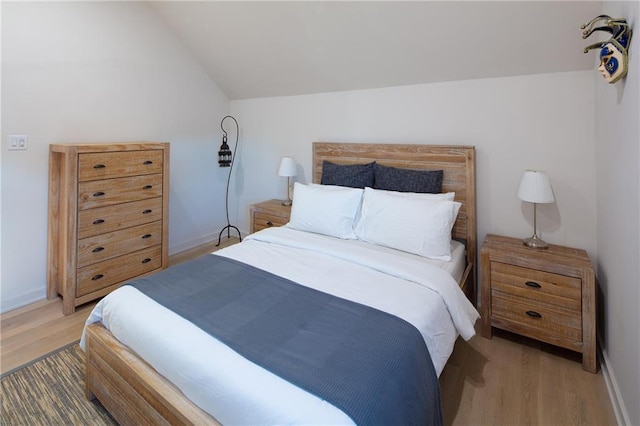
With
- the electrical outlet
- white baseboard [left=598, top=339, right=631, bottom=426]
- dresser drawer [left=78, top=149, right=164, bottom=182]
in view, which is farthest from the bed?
the electrical outlet

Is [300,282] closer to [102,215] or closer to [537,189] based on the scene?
[537,189]

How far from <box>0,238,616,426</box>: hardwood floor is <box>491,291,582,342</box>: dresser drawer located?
0.60 feet

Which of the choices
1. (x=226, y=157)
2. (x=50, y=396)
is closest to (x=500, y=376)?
(x=50, y=396)

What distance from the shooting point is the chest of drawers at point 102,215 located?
241 centimetres

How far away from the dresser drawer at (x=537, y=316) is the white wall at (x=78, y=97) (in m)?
3.26

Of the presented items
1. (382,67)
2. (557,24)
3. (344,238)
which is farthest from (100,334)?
(557,24)

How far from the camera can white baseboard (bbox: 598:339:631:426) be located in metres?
1.47

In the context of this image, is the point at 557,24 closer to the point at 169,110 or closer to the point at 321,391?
the point at 321,391

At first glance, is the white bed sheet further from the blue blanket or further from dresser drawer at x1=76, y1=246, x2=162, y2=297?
dresser drawer at x1=76, y1=246, x2=162, y2=297

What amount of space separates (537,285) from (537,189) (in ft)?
1.98

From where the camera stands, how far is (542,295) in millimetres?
1968

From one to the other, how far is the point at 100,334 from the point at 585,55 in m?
3.16

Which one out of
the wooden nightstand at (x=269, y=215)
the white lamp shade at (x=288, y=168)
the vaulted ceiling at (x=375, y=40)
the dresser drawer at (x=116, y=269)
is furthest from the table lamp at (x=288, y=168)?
the dresser drawer at (x=116, y=269)

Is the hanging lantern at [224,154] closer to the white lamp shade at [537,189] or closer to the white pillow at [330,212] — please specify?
the white pillow at [330,212]
